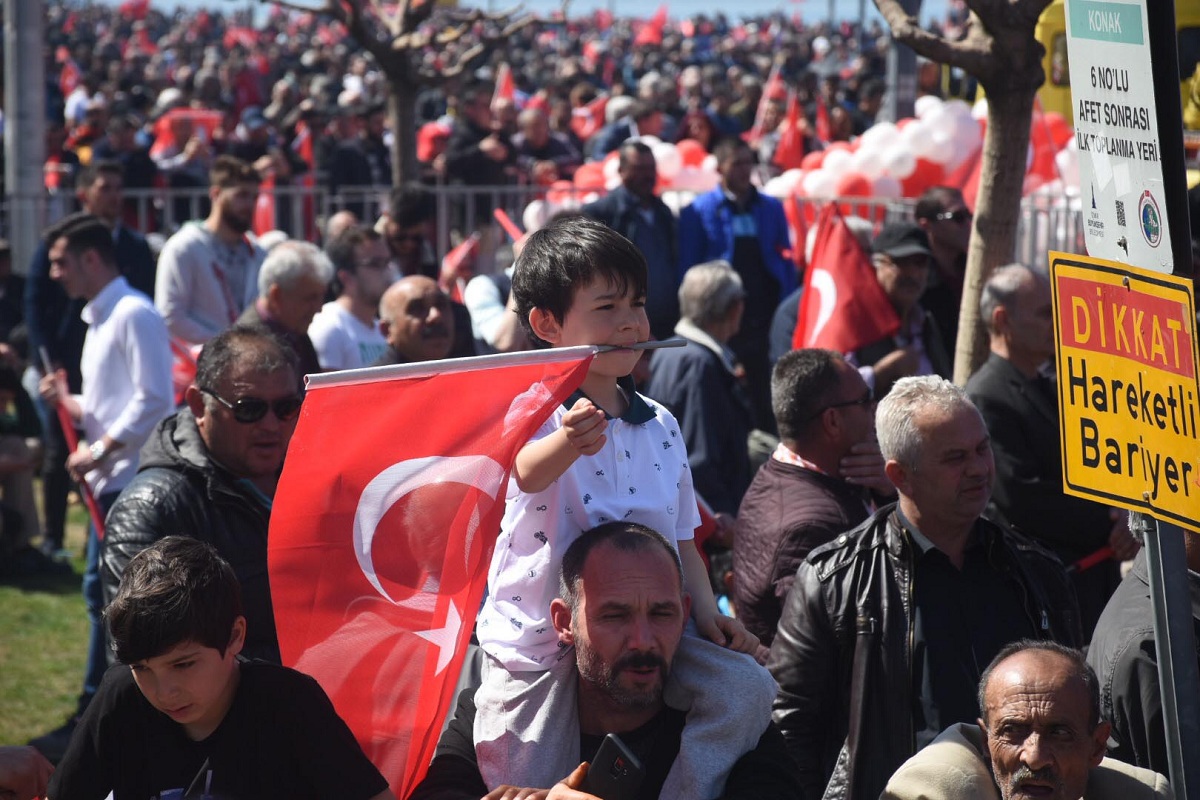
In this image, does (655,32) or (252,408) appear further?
(655,32)

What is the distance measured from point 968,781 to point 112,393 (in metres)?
4.60

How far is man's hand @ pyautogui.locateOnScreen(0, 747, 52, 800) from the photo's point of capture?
335cm

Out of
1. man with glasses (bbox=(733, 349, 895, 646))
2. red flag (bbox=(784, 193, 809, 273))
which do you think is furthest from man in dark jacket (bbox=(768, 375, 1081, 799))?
red flag (bbox=(784, 193, 809, 273))

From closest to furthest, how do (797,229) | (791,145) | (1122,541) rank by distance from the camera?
(1122,541) < (797,229) < (791,145)

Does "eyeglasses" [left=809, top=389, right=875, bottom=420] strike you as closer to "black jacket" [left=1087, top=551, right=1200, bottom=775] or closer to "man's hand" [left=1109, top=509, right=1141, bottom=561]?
"man's hand" [left=1109, top=509, right=1141, bottom=561]

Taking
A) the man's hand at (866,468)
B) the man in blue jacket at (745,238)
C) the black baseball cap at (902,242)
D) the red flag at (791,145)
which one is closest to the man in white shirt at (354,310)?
the black baseball cap at (902,242)

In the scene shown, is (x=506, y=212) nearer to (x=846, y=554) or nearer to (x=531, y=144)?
(x=531, y=144)

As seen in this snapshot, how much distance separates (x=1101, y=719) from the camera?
3363 mm

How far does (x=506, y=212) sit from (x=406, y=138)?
184cm

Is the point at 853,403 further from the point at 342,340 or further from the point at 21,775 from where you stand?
the point at 342,340

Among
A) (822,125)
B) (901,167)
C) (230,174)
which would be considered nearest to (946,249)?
(901,167)

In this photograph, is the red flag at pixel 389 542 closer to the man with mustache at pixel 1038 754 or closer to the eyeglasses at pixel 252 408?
the eyeglasses at pixel 252 408

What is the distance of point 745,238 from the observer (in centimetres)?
984

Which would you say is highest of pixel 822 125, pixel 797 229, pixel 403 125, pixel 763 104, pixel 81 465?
pixel 763 104
